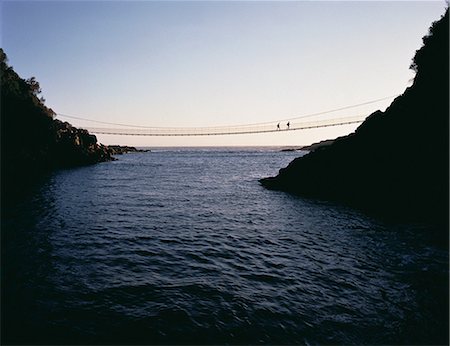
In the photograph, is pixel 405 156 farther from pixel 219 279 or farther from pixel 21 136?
pixel 21 136

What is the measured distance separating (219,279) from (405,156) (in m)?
26.7

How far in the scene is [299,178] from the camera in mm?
40312

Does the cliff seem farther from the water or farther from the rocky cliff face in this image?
the rocky cliff face

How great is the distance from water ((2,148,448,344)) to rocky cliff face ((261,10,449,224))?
24.9ft

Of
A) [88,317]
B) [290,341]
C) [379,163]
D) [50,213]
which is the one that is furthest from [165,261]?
[379,163]

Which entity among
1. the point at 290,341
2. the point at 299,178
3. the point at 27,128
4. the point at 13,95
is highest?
the point at 13,95

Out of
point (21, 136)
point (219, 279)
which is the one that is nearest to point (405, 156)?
point (219, 279)

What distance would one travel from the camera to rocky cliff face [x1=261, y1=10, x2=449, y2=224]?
26891 millimetres

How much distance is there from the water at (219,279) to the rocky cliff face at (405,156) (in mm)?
7587

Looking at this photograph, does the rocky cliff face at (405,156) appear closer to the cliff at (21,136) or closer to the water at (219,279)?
the water at (219,279)

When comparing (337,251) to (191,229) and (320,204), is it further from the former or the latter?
(320,204)

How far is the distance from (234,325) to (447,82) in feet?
100

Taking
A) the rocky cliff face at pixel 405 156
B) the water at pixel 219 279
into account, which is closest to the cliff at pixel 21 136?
the water at pixel 219 279

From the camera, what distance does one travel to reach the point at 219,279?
13.0 m
